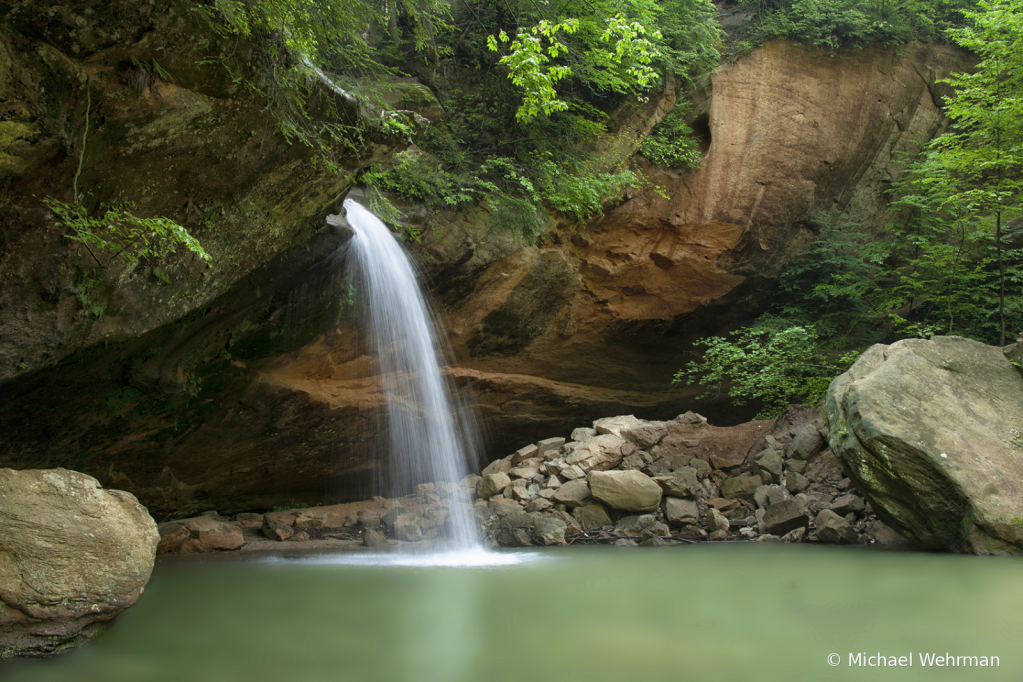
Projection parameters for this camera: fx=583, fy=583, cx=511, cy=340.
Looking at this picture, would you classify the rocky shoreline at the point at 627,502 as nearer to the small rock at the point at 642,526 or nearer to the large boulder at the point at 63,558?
the small rock at the point at 642,526

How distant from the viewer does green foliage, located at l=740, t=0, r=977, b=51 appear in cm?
1076

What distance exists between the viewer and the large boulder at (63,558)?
354 cm

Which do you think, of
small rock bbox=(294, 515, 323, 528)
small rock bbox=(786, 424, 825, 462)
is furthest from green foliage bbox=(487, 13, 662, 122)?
small rock bbox=(294, 515, 323, 528)

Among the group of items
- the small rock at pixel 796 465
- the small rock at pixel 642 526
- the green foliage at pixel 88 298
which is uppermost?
the green foliage at pixel 88 298

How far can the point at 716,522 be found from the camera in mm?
7781

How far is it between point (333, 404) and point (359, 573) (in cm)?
383

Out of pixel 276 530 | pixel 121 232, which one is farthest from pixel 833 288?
pixel 121 232

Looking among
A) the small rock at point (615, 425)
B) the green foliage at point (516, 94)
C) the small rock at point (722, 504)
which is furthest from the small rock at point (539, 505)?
the green foliage at point (516, 94)

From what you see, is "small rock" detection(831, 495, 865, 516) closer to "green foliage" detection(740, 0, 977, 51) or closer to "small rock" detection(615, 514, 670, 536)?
"small rock" detection(615, 514, 670, 536)

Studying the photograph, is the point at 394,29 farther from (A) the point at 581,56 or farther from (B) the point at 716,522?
(B) the point at 716,522

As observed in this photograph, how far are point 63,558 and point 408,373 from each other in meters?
6.11

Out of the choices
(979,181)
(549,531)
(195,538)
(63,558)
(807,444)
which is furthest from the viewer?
(979,181)

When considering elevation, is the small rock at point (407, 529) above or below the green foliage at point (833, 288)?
below

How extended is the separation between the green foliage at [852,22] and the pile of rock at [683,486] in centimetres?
692
